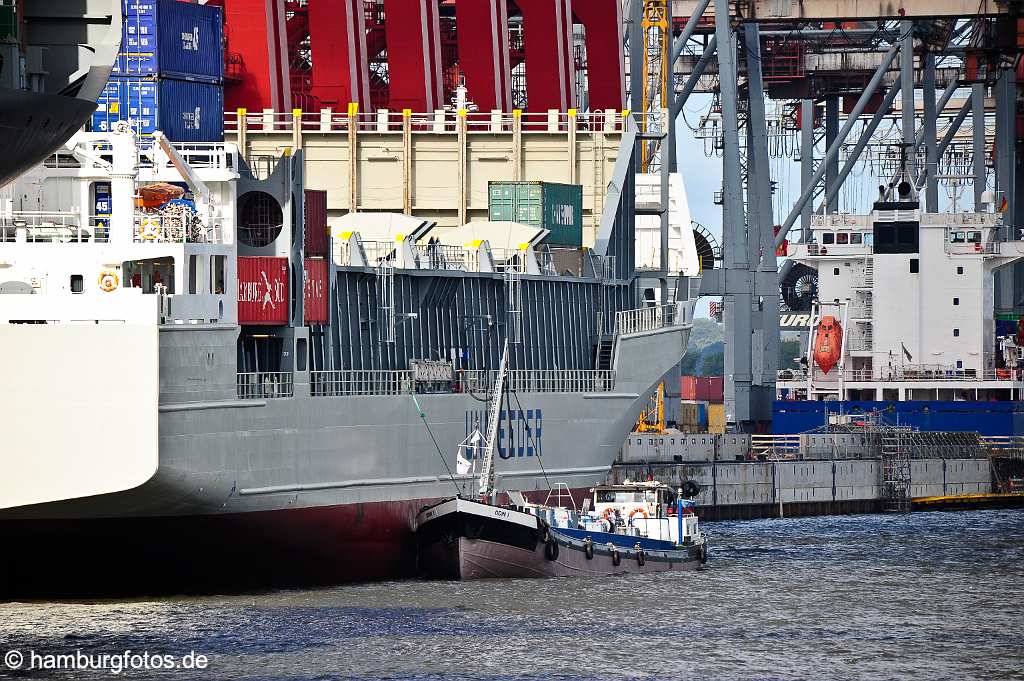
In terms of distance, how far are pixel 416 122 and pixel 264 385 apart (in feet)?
73.5

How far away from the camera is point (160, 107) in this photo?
48125 mm

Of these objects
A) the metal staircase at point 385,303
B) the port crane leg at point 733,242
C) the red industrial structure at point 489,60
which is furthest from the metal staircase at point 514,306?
the port crane leg at point 733,242

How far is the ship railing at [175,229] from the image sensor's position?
4304cm

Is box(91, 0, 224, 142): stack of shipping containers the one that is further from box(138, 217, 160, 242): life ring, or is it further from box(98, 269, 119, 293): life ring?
box(98, 269, 119, 293): life ring

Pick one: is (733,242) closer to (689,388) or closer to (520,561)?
(520,561)

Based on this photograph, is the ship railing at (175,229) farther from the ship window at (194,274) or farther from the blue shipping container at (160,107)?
the blue shipping container at (160,107)

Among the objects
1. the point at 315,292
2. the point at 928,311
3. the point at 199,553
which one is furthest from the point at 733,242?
the point at 199,553

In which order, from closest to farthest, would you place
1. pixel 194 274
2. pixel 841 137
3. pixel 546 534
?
pixel 194 274, pixel 546 534, pixel 841 137

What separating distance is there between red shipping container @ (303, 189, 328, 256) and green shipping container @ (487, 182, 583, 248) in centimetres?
1093

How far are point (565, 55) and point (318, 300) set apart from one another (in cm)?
2217

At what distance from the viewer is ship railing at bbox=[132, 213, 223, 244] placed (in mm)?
43037

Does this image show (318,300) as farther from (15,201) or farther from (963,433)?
(963,433)

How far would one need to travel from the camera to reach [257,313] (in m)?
44.2

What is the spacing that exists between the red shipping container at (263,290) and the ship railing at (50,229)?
117 inches
